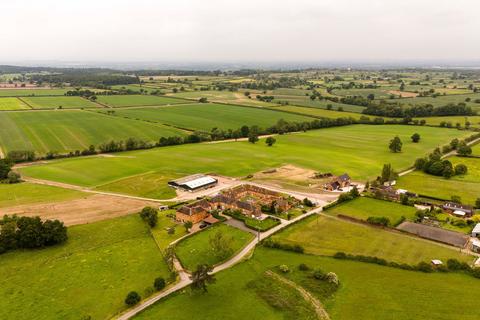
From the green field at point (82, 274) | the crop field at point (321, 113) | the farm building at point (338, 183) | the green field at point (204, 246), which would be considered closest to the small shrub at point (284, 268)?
the green field at point (204, 246)

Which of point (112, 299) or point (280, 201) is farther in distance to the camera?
point (280, 201)

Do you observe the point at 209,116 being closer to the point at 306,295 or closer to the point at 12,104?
the point at 12,104

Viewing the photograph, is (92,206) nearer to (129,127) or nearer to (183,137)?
(183,137)

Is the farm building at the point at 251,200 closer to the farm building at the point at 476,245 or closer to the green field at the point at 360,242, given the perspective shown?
the green field at the point at 360,242

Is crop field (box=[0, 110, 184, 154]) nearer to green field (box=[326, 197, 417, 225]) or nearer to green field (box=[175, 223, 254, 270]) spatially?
green field (box=[175, 223, 254, 270])

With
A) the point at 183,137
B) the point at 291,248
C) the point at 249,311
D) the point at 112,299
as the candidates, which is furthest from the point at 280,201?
the point at 183,137

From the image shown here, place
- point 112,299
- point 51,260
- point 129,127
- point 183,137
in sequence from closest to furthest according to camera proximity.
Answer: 1. point 112,299
2. point 51,260
3. point 183,137
4. point 129,127

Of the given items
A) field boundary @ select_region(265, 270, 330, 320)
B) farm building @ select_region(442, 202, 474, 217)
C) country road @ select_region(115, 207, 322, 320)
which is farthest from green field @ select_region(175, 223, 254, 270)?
farm building @ select_region(442, 202, 474, 217)
